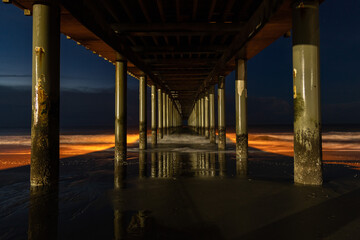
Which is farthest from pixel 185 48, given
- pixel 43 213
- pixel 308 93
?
pixel 43 213

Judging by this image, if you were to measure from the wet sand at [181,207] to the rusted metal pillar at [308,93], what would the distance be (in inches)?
20.9

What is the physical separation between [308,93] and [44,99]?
5822mm

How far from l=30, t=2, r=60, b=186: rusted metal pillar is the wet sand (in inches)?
18.5

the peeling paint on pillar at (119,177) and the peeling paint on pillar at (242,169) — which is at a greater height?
the peeling paint on pillar at (119,177)

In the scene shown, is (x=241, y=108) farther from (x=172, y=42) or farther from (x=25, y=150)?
(x=25, y=150)

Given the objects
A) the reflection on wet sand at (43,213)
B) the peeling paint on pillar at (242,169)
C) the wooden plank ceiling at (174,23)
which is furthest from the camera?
the peeling paint on pillar at (242,169)

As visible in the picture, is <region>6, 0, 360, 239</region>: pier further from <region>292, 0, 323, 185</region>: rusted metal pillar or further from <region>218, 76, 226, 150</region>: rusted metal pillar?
<region>218, 76, 226, 150</region>: rusted metal pillar

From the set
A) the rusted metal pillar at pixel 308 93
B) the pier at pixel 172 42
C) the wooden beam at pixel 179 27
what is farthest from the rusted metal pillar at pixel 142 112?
the rusted metal pillar at pixel 308 93

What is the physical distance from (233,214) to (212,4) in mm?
6365

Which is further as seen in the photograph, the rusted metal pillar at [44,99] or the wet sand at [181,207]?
the rusted metal pillar at [44,99]

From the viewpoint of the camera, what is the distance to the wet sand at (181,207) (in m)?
3.62

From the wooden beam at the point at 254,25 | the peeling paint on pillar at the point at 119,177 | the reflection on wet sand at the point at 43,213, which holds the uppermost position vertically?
the wooden beam at the point at 254,25

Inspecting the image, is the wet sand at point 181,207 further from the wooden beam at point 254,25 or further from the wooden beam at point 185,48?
the wooden beam at point 185,48

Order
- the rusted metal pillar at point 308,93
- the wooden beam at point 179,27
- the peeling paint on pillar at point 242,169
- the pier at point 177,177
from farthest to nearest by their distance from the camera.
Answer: the wooden beam at point 179,27 → the peeling paint on pillar at point 242,169 → the rusted metal pillar at point 308,93 → the pier at point 177,177
